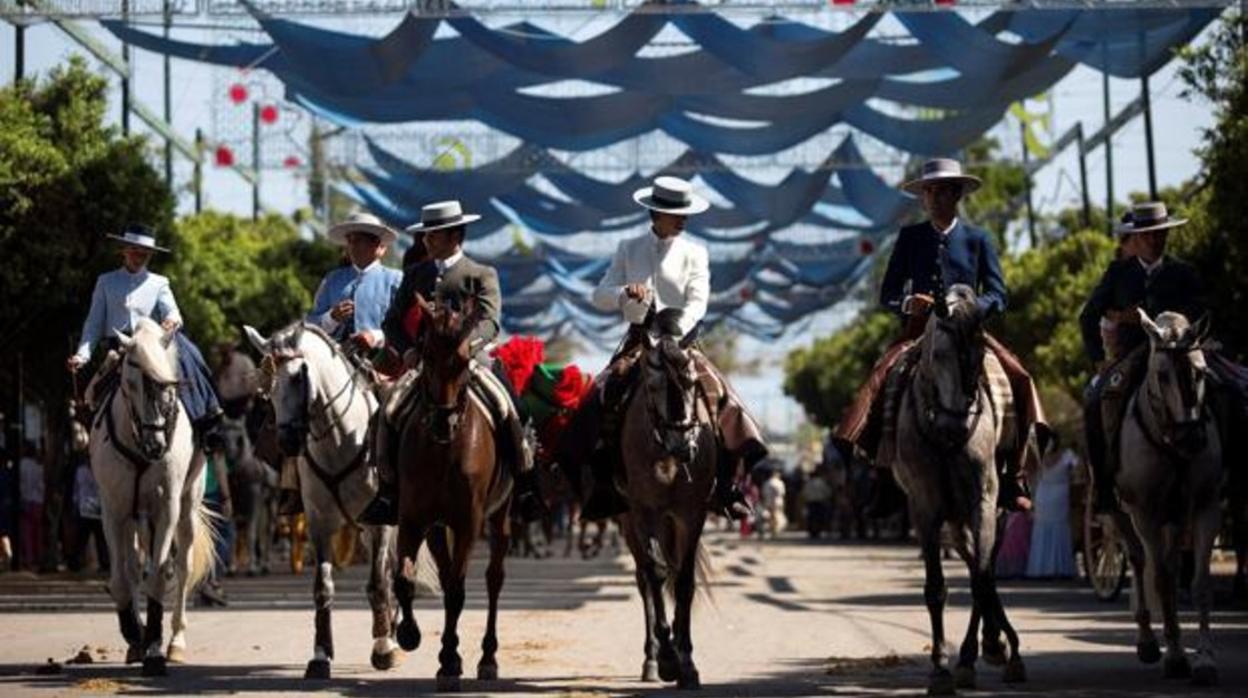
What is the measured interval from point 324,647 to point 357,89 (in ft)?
73.1

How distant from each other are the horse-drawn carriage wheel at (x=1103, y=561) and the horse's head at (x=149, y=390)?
905 centimetres

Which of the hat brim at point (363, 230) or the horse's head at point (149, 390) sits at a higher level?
the hat brim at point (363, 230)

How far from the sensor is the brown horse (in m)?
14.8

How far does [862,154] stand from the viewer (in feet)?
158

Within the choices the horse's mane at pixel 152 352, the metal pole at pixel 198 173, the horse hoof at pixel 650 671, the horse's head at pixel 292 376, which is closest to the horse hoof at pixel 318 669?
the horse's head at pixel 292 376

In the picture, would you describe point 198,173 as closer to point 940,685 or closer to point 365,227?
point 365,227

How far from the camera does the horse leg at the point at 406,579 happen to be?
15.4 meters

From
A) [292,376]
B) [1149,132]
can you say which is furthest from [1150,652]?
[1149,132]

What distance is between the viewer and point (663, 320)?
15102 mm

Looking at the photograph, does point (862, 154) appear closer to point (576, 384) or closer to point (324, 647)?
point (576, 384)

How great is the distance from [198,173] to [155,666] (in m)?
34.7

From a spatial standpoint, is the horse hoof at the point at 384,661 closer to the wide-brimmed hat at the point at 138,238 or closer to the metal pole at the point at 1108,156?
the wide-brimmed hat at the point at 138,238

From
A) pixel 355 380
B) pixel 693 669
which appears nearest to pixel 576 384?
pixel 355 380

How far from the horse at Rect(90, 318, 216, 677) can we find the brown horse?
2.04m
